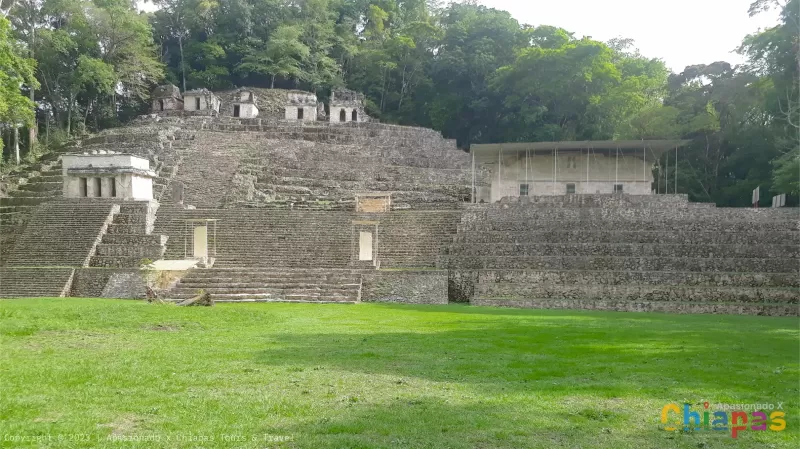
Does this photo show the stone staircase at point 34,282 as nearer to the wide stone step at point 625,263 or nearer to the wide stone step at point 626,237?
the wide stone step at point 625,263

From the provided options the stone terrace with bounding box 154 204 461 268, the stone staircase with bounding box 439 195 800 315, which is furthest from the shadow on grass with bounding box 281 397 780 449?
the stone terrace with bounding box 154 204 461 268

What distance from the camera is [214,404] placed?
18.1 feet

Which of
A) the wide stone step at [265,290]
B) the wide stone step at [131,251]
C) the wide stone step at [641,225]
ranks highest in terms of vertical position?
the wide stone step at [641,225]

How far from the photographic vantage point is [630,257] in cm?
1927

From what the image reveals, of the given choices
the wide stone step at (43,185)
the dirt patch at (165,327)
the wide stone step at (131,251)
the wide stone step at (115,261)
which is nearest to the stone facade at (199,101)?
the wide stone step at (43,185)

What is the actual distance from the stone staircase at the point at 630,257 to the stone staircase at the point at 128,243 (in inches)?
391

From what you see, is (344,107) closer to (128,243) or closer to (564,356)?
(128,243)

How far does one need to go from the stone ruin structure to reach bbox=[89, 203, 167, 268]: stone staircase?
7cm

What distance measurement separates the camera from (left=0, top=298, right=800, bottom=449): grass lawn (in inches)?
189

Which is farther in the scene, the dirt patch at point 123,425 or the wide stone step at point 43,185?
the wide stone step at point 43,185

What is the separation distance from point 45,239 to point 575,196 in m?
19.9

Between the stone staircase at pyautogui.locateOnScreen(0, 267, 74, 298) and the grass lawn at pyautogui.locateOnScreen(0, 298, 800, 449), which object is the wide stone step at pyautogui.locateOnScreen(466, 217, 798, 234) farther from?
the stone staircase at pyautogui.locateOnScreen(0, 267, 74, 298)

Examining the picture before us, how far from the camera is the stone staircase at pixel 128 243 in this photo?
2092cm

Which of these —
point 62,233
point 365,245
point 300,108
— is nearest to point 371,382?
point 365,245
